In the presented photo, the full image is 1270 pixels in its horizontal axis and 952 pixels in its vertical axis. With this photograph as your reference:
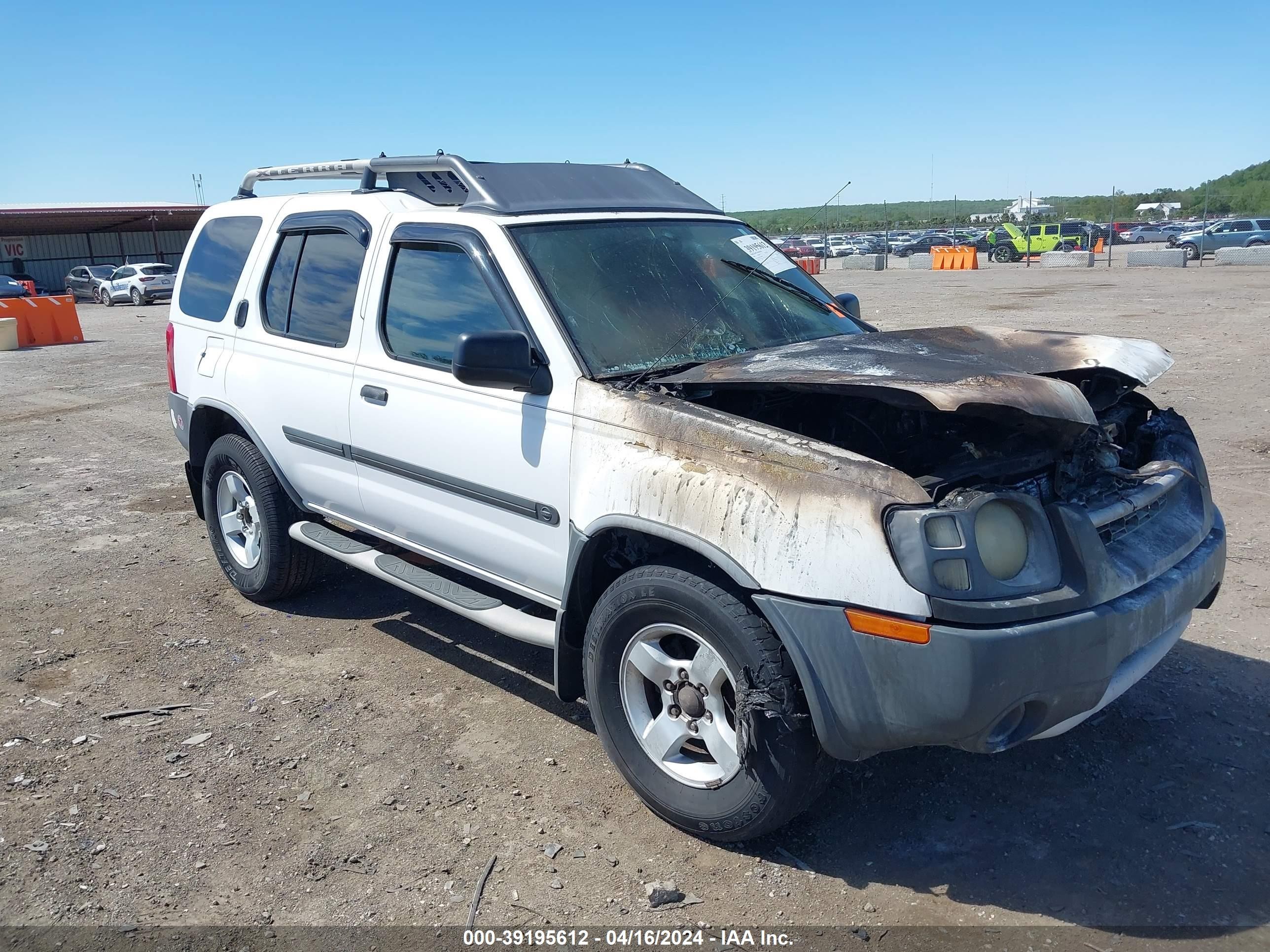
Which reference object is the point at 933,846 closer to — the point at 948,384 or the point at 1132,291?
the point at 948,384

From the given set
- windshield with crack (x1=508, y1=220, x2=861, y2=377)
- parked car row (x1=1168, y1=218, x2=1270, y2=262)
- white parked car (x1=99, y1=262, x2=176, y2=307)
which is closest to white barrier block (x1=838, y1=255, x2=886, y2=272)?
parked car row (x1=1168, y1=218, x2=1270, y2=262)

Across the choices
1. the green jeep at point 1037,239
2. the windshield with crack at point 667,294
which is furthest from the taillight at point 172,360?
the green jeep at point 1037,239

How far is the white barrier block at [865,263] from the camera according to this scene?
40.7m

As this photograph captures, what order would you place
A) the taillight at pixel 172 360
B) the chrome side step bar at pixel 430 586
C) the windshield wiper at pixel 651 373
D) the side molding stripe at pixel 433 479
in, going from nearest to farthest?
the windshield wiper at pixel 651 373
the side molding stripe at pixel 433 479
the chrome side step bar at pixel 430 586
the taillight at pixel 172 360

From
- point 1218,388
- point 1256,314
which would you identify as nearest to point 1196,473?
point 1218,388

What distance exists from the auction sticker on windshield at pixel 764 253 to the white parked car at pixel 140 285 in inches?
1276

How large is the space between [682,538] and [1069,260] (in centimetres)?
3613

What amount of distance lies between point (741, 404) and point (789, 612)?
991 mm

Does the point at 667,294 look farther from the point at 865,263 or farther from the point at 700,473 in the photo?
the point at 865,263

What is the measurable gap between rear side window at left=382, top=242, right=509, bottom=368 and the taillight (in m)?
2.15

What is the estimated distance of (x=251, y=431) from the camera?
16.9 ft

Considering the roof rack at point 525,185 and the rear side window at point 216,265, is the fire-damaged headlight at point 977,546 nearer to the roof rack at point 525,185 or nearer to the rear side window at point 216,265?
the roof rack at point 525,185

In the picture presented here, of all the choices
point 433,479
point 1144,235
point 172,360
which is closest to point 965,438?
point 433,479

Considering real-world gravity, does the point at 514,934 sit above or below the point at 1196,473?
below
